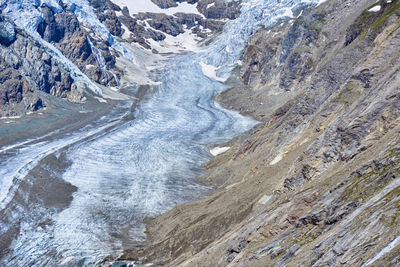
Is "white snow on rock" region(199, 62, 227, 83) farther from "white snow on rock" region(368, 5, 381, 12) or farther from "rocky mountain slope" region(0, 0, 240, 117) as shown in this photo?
"white snow on rock" region(368, 5, 381, 12)

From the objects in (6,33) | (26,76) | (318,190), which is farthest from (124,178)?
(6,33)

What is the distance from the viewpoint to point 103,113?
70812 mm

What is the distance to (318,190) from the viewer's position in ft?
51.3

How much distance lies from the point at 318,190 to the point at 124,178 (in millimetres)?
27068

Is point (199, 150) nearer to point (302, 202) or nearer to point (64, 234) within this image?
point (64, 234)

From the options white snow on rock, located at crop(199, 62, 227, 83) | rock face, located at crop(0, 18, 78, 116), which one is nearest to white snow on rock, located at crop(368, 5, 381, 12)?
rock face, located at crop(0, 18, 78, 116)

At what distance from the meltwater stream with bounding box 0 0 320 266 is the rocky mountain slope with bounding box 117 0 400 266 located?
8.84ft

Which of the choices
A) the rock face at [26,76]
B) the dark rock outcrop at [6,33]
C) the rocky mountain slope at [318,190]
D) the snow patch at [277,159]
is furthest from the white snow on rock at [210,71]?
the snow patch at [277,159]

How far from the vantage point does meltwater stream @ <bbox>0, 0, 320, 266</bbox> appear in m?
26.8

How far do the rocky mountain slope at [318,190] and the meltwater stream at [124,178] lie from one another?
2694 millimetres

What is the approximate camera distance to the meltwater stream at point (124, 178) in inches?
1056

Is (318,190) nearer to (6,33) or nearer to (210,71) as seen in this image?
(6,33)

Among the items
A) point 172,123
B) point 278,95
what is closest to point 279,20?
point 278,95

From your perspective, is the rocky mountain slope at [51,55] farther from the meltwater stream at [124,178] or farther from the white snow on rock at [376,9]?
the white snow on rock at [376,9]
